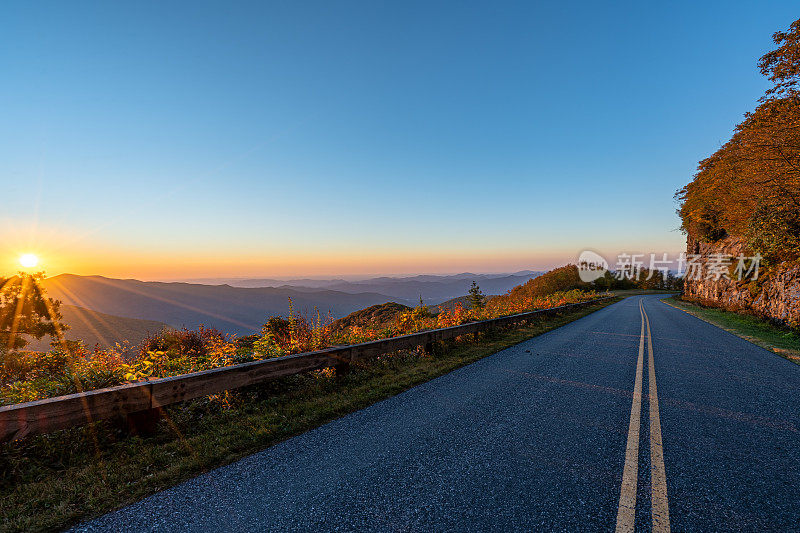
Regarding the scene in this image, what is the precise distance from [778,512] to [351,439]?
3.94 metres

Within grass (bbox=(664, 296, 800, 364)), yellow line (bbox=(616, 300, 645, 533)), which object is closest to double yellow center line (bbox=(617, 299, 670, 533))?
yellow line (bbox=(616, 300, 645, 533))

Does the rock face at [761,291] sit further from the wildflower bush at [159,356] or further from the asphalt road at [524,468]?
the wildflower bush at [159,356]

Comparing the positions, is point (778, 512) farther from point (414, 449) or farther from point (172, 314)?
point (172, 314)

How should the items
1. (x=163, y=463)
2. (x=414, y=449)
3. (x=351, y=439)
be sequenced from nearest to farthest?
(x=163, y=463), (x=414, y=449), (x=351, y=439)

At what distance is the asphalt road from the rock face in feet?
43.7

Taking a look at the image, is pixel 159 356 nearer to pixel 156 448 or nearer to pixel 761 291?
pixel 156 448

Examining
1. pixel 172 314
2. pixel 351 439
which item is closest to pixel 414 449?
pixel 351 439

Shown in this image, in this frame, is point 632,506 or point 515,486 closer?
point 632,506

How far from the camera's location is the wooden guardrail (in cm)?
300

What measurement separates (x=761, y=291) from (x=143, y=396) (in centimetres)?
2764

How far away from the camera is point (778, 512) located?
8.50 ft

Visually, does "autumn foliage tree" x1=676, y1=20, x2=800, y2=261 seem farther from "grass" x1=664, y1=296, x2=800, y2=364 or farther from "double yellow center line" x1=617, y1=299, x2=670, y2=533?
"double yellow center line" x1=617, y1=299, x2=670, y2=533

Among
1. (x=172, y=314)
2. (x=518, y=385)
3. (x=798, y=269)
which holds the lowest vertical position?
(x=172, y=314)

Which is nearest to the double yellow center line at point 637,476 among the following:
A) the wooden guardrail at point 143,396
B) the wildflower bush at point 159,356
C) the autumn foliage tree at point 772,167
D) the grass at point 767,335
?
the wooden guardrail at point 143,396
